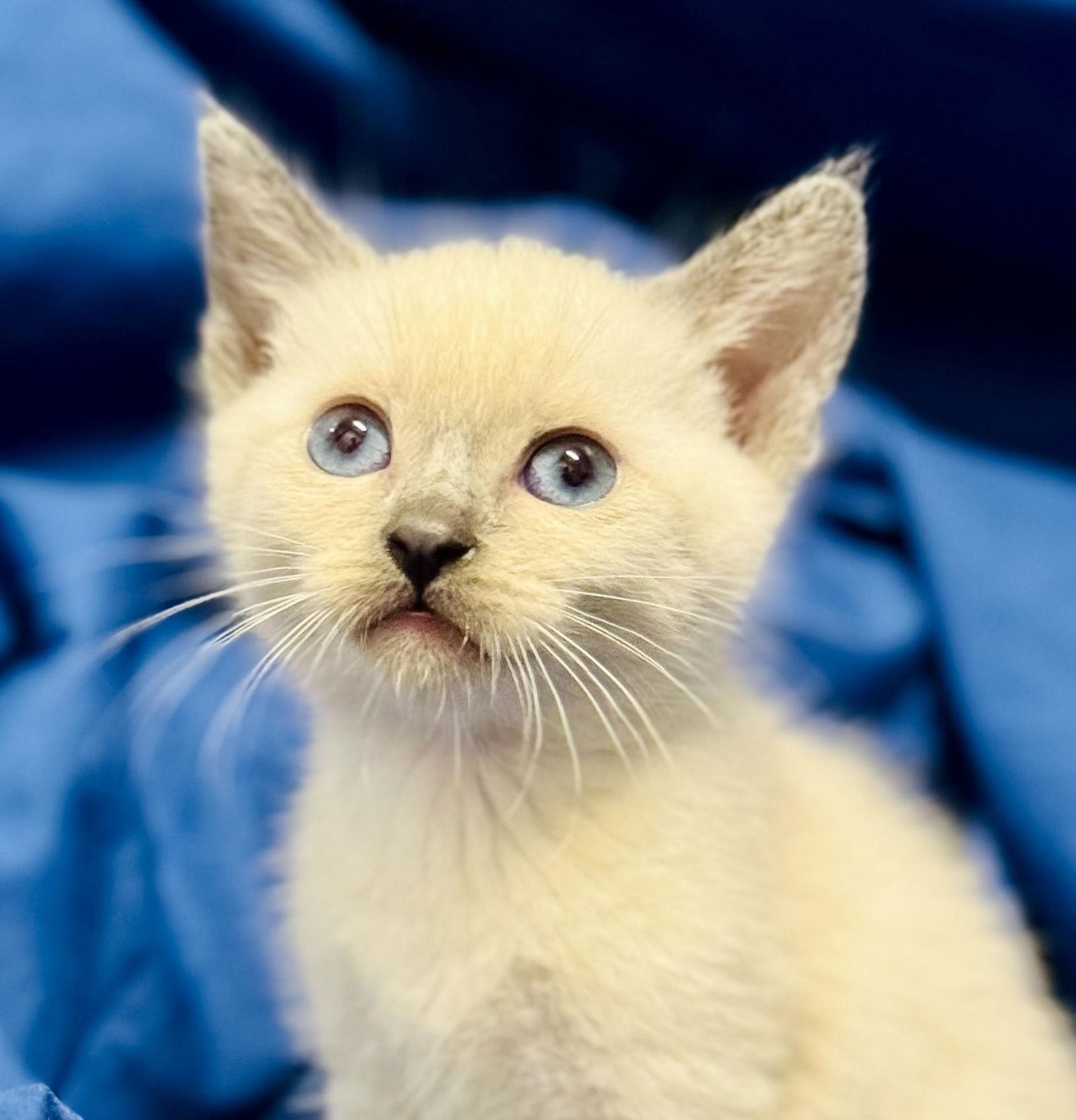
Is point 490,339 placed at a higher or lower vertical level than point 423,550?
higher

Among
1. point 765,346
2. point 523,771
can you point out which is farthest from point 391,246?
point 523,771

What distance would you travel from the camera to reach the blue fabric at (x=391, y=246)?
1.09 metres

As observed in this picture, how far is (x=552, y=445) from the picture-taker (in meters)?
0.69

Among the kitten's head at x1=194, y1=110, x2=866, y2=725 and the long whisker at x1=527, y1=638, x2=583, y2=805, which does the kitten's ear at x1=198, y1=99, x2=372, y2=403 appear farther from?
the long whisker at x1=527, y1=638, x2=583, y2=805

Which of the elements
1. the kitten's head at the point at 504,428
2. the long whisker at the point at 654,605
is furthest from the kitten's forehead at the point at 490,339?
the long whisker at the point at 654,605

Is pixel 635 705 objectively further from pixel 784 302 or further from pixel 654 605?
pixel 784 302

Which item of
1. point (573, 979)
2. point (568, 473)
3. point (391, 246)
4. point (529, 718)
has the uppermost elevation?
point (391, 246)

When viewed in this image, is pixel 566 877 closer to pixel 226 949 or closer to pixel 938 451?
pixel 226 949

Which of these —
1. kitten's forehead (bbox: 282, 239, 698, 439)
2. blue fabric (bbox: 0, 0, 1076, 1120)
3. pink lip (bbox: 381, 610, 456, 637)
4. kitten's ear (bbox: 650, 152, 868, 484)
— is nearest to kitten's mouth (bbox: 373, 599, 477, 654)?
pink lip (bbox: 381, 610, 456, 637)

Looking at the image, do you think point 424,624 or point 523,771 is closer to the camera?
point 424,624

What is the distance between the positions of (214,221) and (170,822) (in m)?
0.62

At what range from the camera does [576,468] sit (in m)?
0.69

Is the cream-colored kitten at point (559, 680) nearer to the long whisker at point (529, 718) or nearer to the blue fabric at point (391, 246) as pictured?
the long whisker at point (529, 718)

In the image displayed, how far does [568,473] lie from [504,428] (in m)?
0.05
